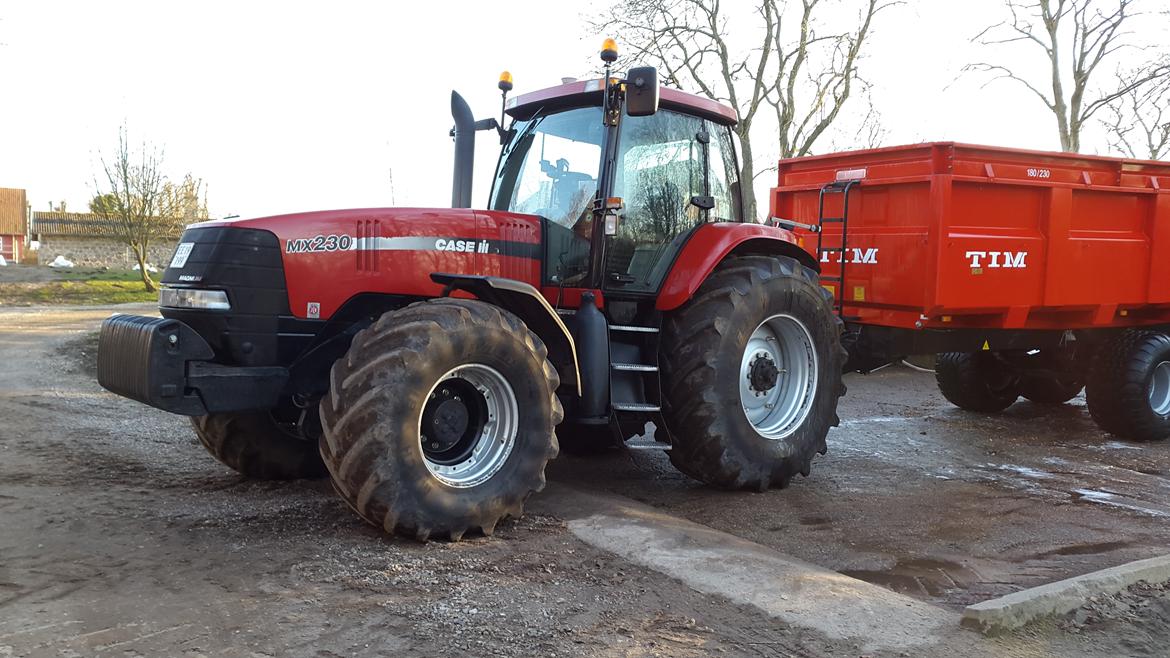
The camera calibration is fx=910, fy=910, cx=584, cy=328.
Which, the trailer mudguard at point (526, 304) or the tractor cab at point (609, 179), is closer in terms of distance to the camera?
the trailer mudguard at point (526, 304)

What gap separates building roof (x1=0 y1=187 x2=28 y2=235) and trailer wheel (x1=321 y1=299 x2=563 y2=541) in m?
55.1

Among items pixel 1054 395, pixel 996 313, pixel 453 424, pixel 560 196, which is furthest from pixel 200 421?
pixel 1054 395

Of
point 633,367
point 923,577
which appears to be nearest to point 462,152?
point 633,367

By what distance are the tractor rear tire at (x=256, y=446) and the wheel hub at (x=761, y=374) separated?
9.51ft

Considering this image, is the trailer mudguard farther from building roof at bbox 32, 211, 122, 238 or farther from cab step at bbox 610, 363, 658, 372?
building roof at bbox 32, 211, 122, 238

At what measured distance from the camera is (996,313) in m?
7.72

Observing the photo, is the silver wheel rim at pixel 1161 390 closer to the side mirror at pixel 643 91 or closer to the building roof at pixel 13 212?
the side mirror at pixel 643 91

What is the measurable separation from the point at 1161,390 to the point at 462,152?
7.29 m

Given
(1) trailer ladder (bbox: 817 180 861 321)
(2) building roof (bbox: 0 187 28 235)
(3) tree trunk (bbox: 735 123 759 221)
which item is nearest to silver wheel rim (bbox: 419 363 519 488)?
(1) trailer ladder (bbox: 817 180 861 321)

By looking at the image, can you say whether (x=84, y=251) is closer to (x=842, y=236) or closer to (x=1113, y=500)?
(x=842, y=236)

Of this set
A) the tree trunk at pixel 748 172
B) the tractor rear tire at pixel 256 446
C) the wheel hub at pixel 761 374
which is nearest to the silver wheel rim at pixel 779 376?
the wheel hub at pixel 761 374

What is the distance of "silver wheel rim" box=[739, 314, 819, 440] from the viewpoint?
20.2 feet

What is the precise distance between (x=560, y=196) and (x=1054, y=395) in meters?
7.00

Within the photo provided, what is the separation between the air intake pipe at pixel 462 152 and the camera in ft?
18.3
